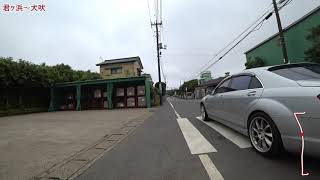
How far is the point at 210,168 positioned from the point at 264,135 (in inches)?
44.5

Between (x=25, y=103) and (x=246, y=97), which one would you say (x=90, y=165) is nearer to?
(x=246, y=97)

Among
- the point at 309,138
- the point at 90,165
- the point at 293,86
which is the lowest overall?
the point at 90,165

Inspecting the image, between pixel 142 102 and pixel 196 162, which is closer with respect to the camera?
pixel 196 162

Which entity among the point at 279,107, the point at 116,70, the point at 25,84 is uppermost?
the point at 116,70

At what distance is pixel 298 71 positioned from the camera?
445 centimetres

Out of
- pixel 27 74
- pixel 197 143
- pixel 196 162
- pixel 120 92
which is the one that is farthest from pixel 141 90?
pixel 196 162

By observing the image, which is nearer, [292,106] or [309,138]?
[309,138]

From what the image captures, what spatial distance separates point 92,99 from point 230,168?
25009 mm

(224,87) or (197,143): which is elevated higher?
(224,87)

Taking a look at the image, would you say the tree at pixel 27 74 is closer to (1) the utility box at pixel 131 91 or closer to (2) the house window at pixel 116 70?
(1) the utility box at pixel 131 91

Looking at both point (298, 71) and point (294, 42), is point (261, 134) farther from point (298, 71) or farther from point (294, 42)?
point (294, 42)

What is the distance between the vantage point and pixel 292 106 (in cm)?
370

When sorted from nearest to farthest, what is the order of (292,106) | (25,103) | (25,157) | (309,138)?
1. (309,138)
2. (292,106)
3. (25,157)
4. (25,103)

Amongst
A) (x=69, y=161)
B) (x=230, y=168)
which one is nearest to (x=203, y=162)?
(x=230, y=168)
